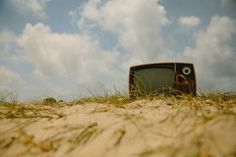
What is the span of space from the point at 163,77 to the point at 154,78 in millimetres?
148

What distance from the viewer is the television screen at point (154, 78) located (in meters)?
4.42

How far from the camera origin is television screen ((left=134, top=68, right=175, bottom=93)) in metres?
4.42

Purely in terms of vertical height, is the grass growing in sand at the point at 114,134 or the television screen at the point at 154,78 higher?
the television screen at the point at 154,78

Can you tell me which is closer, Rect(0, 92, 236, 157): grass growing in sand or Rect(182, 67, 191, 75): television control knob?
Rect(0, 92, 236, 157): grass growing in sand

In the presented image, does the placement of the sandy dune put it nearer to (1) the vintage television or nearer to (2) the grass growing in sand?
(2) the grass growing in sand

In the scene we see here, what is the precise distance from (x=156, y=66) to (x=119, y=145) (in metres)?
3.20

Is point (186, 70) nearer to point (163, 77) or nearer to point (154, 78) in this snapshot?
point (163, 77)

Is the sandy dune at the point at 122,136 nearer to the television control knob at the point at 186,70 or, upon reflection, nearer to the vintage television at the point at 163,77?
the vintage television at the point at 163,77

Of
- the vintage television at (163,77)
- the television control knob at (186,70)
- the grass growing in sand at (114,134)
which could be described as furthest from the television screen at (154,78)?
the grass growing in sand at (114,134)

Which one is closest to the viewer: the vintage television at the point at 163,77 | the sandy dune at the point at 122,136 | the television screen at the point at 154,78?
the sandy dune at the point at 122,136

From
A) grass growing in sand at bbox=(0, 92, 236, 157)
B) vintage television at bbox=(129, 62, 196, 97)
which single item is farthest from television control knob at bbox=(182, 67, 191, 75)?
grass growing in sand at bbox=(0, 92, 236, 157)

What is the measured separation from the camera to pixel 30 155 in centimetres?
151

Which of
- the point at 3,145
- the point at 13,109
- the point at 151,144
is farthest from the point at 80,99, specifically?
the point at 151,144

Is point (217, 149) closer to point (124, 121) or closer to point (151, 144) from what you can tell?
point (151, 144)
